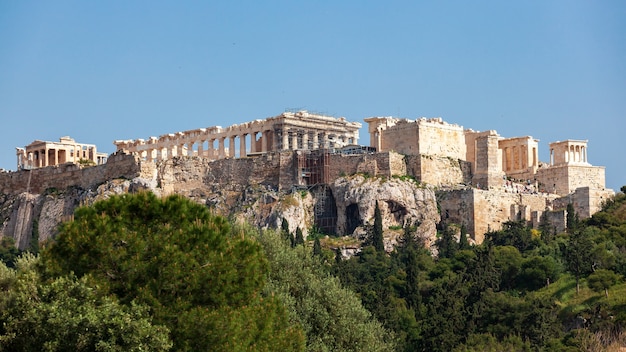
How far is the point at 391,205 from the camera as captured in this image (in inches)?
3086

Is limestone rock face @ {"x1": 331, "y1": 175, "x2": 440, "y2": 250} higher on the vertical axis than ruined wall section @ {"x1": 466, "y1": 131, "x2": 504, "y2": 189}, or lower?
lower

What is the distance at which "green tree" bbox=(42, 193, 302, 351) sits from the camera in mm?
34312

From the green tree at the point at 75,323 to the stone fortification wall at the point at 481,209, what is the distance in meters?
46.3

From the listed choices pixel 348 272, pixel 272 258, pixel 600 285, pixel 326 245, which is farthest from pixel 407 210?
pixel 272 258

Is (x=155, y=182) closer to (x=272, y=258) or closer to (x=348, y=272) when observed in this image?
(x=348, y=272)

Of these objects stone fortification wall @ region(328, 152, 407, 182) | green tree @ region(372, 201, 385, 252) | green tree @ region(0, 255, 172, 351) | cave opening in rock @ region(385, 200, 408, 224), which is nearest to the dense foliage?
green tree @ region(372, 201, 385, 252)

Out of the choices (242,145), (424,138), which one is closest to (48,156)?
(242,145)

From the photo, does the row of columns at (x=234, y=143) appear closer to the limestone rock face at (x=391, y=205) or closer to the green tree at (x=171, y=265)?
the limestone rock face at (x=391, y=205)

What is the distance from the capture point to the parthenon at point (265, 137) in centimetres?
8631

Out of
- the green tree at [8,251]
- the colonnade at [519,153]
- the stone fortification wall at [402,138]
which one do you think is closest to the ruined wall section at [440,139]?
the stone fortification wall at [402,138]

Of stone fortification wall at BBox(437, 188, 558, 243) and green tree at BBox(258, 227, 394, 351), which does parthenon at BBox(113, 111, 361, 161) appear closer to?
stone fortification wall at BBox(437, 188, 558, 243)

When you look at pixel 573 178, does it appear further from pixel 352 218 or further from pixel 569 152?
pixel 352 218

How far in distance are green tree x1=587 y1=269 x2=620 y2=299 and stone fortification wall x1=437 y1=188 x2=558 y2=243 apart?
1269 centimetres

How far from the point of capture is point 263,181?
82250 mm
